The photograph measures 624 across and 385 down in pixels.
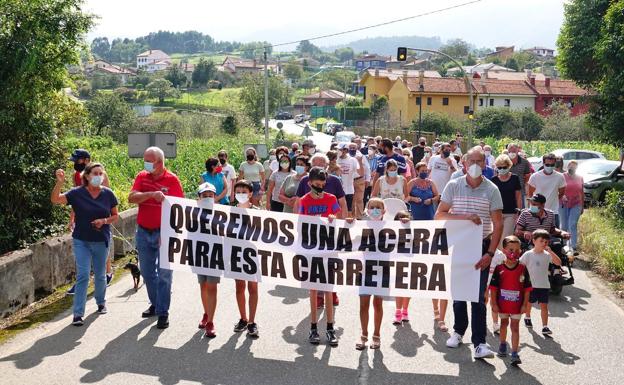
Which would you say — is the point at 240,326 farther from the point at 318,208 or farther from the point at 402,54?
the point at 402,54

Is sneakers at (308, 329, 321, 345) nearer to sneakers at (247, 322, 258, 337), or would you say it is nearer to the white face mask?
sneakers at (247, 322, 258, 337)

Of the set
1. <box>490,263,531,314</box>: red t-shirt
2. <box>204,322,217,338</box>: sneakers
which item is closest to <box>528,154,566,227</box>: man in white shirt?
<box>490,263,531,314</box>: red t-shirt

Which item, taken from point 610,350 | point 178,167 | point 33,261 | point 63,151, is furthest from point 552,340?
point 178,167

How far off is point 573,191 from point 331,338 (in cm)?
693

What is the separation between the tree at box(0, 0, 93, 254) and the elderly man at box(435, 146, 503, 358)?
20.5 feet

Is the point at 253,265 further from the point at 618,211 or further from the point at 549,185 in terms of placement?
the point at 618,211

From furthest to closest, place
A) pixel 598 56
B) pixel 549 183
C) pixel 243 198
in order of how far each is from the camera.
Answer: pixel 598 56 → pixel 549 183 → pixel 243 198

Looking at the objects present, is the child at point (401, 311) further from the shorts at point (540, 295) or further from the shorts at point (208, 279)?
the shorts at point (208, 279)

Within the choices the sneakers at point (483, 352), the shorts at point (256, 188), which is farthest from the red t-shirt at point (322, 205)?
the shorts at point (256, 188)

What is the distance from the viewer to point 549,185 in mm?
12172

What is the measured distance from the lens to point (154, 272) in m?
9.08

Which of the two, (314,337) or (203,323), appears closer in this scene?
(314,337)

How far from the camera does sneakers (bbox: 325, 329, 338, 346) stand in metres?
8.05

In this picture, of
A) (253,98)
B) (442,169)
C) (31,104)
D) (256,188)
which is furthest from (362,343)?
(253,98)
